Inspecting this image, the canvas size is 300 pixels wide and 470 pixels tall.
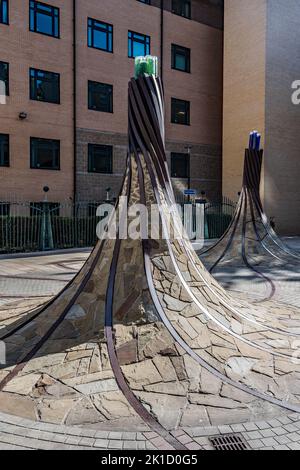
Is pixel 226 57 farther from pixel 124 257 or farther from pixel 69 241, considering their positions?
pixel 124 257

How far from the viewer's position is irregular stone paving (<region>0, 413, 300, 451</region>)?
3.32 m

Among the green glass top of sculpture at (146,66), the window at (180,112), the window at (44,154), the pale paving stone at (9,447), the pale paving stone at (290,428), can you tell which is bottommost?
the pale paving stone at (290,428)

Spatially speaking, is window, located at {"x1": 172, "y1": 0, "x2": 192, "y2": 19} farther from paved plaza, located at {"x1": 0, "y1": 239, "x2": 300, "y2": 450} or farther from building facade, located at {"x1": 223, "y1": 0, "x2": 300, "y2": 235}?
paved plaza, located at {"x1": 0, "y1": 239, "x2": 300, "y2": 450}

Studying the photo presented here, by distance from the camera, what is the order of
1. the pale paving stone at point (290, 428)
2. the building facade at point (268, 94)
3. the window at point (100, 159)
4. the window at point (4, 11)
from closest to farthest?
the pale paving stone at point (290, 428) → the window at point (4, 11) → the window at point (100, 159) → the building facade at point (268, 94)

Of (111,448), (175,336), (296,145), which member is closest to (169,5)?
(296,145)

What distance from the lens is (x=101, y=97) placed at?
22219mm

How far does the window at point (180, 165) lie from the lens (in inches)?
985

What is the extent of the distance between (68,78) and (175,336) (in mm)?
18925

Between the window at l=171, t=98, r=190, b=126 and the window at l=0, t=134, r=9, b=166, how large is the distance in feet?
32.7

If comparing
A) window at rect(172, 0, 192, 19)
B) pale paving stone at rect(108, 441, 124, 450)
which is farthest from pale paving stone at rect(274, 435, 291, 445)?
window at rect(172, 0, 192, 19)

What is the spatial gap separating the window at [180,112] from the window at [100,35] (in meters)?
4.94

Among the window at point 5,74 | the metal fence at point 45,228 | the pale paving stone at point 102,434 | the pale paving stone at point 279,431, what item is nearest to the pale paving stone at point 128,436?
the pale paving stone at point 102,434

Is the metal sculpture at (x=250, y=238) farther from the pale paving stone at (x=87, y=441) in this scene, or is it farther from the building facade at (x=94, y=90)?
the building facade at (x=94, y=90)

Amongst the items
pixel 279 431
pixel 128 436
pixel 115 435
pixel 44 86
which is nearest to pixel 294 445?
pixel 279 431
